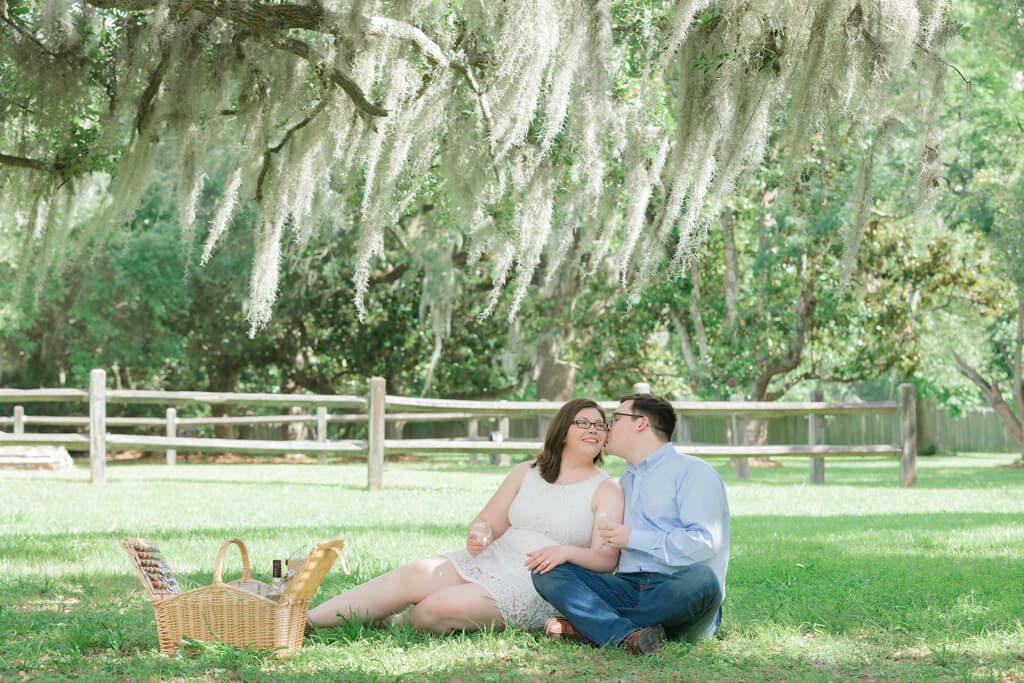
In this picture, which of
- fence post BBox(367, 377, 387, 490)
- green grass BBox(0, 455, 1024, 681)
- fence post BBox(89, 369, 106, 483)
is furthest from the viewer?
fence post BBox(89, 369, 106, 483)

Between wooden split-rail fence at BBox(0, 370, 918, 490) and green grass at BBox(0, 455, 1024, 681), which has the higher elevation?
wooden split-rail fence at BBox(0, 370, 918, 490)

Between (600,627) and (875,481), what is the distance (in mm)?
10828

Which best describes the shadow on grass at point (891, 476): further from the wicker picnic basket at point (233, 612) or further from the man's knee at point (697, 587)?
the wicker picnic basket at point (233, 612)

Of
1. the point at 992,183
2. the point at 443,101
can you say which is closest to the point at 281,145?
the point at 443,101

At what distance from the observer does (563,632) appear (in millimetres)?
4129

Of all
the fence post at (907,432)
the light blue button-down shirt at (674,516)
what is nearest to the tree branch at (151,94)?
the light blue button-down shirt at (674,516)

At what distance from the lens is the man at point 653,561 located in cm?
401

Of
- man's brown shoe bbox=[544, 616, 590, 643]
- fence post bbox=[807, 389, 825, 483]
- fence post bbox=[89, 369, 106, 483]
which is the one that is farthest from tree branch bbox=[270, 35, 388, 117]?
fence post bbox=[807, 389, 825, 483]

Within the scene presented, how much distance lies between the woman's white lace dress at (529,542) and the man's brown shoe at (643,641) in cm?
42

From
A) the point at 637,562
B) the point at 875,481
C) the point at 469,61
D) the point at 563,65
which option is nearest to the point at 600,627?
the point at 637,562

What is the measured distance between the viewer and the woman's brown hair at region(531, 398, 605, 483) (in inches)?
172

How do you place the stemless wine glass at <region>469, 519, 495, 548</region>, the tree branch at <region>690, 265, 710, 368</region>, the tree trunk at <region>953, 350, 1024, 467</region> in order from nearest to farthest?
the stemless wine glass at <region>469, 519, 495, 548</region> < the tree branch at <region>690, 265, 710, 368</region> < the tree trunk at <region>953, 350, 1024, 467</region>

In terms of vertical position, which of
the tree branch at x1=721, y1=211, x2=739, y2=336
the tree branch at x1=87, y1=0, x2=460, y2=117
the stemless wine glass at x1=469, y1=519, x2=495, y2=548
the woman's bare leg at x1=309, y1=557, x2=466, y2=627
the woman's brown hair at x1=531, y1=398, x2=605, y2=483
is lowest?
the woman's bare leg at x1=309, y1=557, x2=466, y2=627

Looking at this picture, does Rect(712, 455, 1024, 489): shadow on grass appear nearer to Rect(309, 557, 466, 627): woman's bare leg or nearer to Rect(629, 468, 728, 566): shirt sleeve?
Rect(629, 468, 728, 566): shirt sleeve
